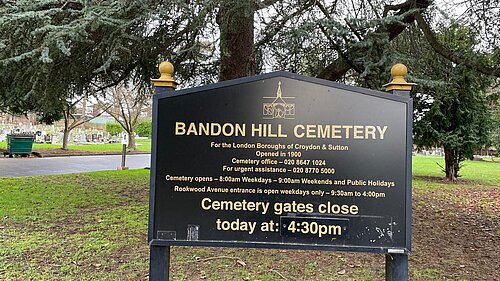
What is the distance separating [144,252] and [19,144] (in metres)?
18.6

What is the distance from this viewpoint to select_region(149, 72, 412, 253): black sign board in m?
2.51

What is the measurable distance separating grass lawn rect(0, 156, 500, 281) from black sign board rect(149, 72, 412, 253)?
5.81ft

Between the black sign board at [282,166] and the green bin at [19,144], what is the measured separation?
817 inches

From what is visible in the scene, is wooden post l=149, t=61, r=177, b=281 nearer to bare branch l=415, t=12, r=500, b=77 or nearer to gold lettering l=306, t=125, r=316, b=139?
gold lettering l=306, t=125, r=316, b=139

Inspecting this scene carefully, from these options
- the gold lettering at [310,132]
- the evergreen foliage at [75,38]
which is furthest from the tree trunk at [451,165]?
the gold lettering at [310,132]

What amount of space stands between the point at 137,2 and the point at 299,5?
239cm

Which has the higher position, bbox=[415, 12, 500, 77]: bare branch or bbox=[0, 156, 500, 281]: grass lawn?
bbox=[415, 12, 500, 77]: bare branch

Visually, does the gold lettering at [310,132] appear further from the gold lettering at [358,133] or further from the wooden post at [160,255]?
the wooden post at [160,255]

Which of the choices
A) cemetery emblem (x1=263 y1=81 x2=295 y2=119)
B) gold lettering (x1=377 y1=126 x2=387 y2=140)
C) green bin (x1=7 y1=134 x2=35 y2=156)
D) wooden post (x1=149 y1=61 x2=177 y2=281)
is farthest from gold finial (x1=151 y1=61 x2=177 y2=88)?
green bin (x1=7 y1=134 x2=35 y2=156)

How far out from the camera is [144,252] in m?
4.90

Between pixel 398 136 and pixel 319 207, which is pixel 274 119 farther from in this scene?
pixel 398 136

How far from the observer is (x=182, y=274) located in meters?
4.16

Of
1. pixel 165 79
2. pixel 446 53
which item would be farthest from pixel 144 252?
pixel 446 53

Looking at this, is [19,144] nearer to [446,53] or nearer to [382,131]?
[446,53]
